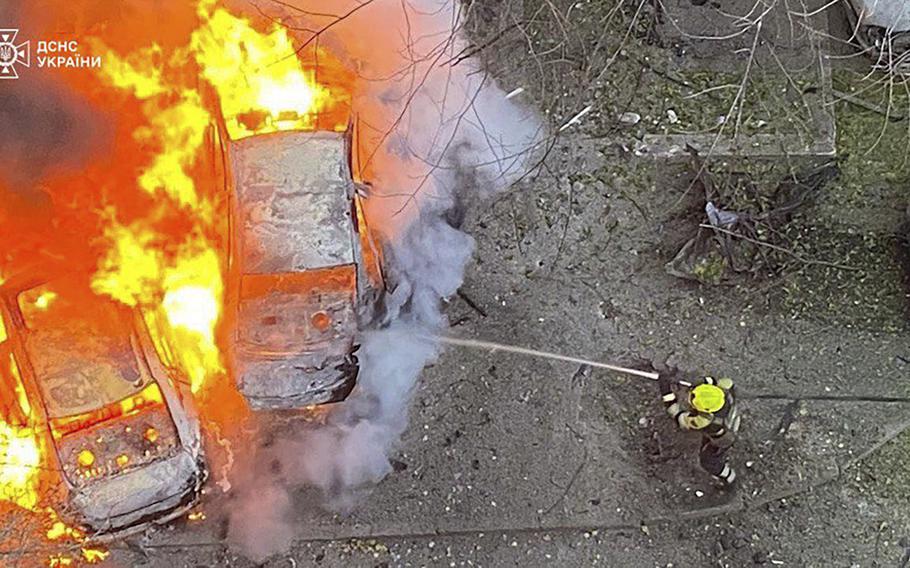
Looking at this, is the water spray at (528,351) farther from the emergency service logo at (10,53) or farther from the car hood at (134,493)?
the emergency service logo at (10,53)

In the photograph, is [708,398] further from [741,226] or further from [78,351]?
[78,351]

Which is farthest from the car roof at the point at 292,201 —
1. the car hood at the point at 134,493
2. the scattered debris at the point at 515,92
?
the scattered debris at the point at 515,92

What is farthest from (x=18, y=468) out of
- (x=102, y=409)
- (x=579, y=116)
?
(x=579, y=116)

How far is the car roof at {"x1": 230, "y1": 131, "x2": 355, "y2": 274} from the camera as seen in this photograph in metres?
6.19

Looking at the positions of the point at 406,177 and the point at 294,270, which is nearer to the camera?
the point at 294,270

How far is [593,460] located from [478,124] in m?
3.02

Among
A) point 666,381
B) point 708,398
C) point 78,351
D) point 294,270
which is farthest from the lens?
point 666,381

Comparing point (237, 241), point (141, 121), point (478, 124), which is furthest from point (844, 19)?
point (141, 121)

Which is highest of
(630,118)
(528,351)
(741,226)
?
(630,118)

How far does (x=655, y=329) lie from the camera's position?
22.8 ft

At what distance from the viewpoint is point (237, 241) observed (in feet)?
20.6

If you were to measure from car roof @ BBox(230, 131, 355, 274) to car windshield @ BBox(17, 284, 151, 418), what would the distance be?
106 centimetres

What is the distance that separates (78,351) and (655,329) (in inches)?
178

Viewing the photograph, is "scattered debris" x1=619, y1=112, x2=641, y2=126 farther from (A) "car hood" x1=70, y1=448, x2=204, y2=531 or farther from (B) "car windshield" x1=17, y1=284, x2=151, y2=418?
(A) "car hood" x1=70, y1=448, x2=204, y2=531
